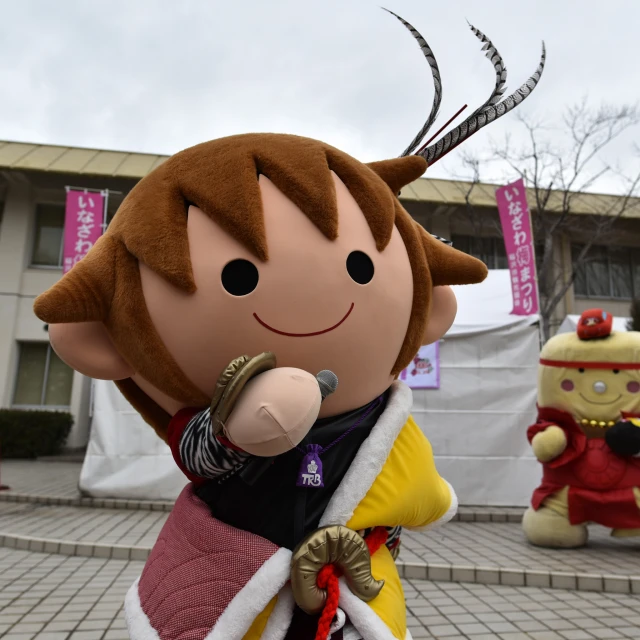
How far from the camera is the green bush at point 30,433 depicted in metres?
10.9

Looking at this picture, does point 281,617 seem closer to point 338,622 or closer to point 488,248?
point 338,622

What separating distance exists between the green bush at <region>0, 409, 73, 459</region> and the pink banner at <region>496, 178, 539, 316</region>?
9.51 meters

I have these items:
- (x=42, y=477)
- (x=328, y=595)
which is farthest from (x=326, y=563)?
(x=42, y=477)

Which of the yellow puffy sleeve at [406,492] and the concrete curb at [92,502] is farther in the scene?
the concrete curb at [92,502]

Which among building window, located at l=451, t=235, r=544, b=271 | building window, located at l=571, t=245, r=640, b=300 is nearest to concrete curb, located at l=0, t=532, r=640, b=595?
building window, located at l=451, t=235, r=544, b=271

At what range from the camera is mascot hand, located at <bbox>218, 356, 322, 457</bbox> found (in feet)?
3.92

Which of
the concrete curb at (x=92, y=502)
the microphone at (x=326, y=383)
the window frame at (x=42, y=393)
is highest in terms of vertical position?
the microphone at (x=326, y=383)

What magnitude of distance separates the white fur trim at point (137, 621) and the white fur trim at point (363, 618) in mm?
511

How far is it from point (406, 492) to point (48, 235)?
12.8 m

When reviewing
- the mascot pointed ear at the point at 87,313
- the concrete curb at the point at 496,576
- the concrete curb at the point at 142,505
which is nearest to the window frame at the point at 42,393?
the concrete curb at the point at 142,505

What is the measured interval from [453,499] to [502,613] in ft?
7.05

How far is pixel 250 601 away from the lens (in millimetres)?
1340

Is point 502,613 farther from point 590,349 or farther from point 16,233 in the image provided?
point 16,233

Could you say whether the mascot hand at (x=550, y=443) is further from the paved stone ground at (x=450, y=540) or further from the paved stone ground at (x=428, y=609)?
the paved stone ground at (x=428, y=609)
